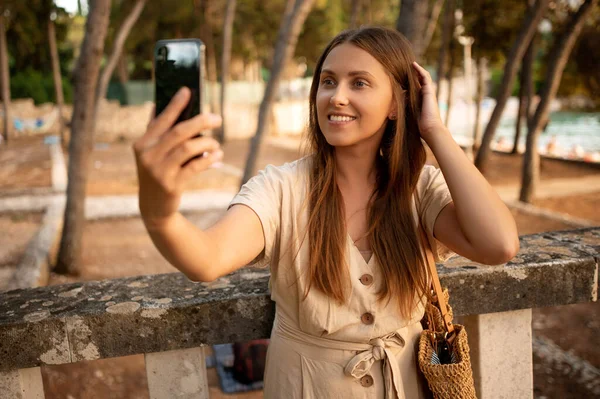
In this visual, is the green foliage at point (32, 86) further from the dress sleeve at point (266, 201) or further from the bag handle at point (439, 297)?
the bag handle at point (439, 297)

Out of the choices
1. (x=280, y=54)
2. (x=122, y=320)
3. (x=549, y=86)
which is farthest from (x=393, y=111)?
(x=549, y=86)

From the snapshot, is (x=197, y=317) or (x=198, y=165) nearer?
(x=198, y=165)

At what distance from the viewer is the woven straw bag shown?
170cm

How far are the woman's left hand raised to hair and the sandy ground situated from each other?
267 centimetres

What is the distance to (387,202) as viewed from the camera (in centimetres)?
183

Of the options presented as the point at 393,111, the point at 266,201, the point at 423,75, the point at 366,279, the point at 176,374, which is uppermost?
the point at 423,75

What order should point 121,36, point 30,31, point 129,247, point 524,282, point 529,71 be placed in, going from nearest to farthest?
point 524,282
point 129,247
point 121,36
point 529,71
point 30,31

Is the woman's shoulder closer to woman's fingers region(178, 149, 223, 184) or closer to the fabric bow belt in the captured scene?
the fabric bow belt

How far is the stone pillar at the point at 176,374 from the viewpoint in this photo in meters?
1.85

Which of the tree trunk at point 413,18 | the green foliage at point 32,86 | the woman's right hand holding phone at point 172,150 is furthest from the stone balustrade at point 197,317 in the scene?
the green foliage at point 32,86

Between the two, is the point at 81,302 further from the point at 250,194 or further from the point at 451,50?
the point at 451,50

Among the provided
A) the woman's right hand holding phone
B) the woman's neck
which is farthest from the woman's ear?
the woman's right hand holding phone

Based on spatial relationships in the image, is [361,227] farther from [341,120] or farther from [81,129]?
[81,129]

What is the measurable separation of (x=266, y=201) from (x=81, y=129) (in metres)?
5.50
